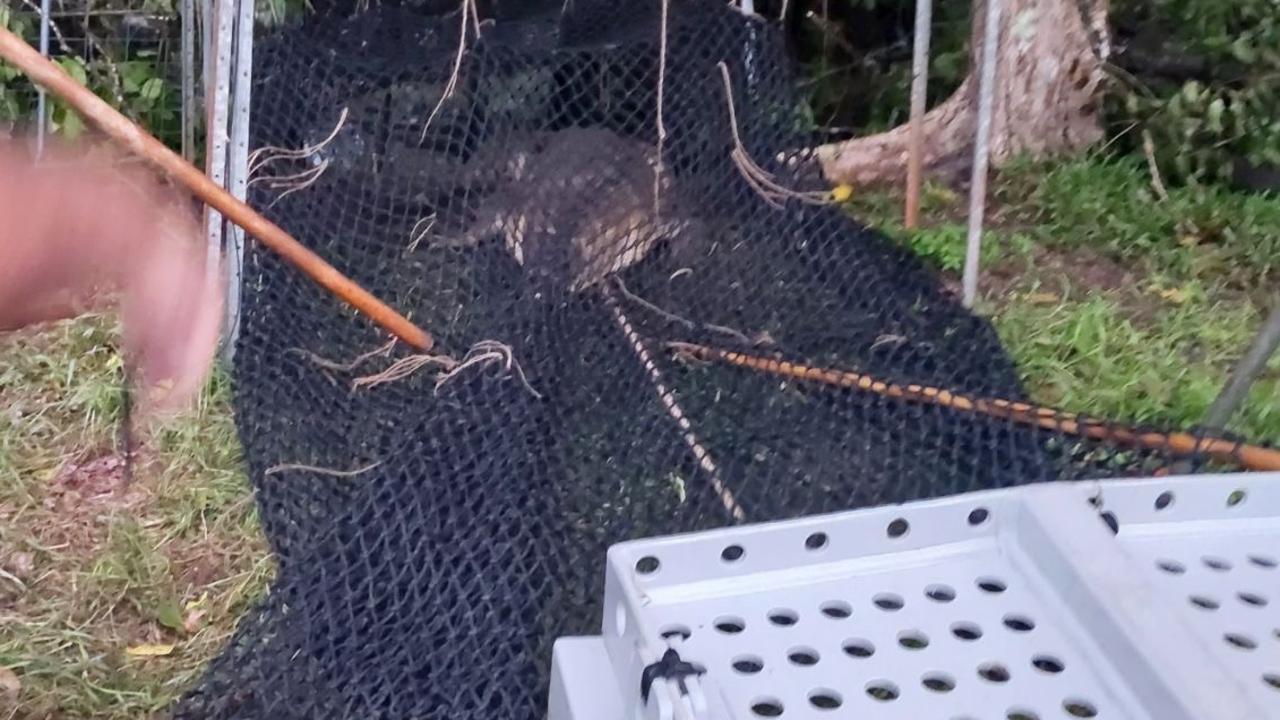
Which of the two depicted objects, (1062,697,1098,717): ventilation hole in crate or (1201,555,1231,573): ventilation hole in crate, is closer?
(1062,697,1098,717): ventilation hole in crate

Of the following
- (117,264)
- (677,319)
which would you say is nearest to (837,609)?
(117,264)

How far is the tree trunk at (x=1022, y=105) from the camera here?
2980 mm

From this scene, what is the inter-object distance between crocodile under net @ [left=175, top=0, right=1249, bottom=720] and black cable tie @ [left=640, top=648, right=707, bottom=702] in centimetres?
50

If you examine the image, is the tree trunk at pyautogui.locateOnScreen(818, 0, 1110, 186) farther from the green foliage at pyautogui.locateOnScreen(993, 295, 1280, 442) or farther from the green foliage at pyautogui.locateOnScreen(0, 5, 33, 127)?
the green foliage at pyautogui.locateOnScreen(0, 5, 33, 127)

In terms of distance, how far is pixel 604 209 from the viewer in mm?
2328

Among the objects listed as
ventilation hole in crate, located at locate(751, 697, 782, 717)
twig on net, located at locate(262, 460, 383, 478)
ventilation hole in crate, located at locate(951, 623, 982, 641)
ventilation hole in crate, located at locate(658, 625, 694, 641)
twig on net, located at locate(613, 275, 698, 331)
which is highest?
ventilation hole in crate, located at locate(951, 623, 982, 641)

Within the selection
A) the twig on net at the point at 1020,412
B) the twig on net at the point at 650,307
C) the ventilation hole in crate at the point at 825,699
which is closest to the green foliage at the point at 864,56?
the twig on net at the point at 650,307

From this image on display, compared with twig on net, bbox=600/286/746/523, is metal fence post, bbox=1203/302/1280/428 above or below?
above

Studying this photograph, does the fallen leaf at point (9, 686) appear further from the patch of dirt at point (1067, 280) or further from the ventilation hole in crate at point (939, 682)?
the patch of dirt at point (1067, 280)

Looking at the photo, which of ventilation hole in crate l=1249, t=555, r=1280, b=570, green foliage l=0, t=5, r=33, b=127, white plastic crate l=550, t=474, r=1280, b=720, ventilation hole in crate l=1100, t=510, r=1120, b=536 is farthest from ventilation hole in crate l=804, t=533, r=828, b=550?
green foliage l=0, t=5, r=33, b=127

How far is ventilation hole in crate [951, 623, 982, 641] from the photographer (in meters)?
0.89

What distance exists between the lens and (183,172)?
5.17 feet

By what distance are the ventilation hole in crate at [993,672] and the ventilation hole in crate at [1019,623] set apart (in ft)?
0.13

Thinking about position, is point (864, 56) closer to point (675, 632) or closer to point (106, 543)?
point (106, 543)
